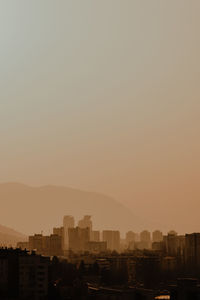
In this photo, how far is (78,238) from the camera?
9675 cm

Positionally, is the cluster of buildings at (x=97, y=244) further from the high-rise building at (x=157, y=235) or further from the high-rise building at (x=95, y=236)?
the high-rise building at (x=157, y=235)

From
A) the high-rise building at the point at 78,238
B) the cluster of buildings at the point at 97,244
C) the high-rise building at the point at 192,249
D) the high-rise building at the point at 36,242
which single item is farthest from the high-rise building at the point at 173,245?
the high-rise building at the point at 78,238

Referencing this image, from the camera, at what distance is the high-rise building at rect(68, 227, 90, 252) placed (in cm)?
9506

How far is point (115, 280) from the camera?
4778 centimetres

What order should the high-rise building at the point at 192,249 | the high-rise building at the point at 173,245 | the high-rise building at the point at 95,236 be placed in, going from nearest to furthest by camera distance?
the high-rise building at the point at 192,249
the high-rise building at the point at 173,245
the high-rise building at the point at 95,236

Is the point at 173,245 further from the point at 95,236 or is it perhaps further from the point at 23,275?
the point at 23,275

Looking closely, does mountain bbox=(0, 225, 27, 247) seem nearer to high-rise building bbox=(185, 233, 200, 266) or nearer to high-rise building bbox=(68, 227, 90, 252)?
high-rise building bbox=(68, 227, 90, 252)

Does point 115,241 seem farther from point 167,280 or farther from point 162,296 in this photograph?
point 162,296

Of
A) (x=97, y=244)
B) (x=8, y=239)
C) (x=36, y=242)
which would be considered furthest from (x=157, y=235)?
(x=36, y=242)

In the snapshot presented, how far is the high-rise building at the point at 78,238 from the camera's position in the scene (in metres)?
95.1

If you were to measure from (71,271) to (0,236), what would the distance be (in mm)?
92641

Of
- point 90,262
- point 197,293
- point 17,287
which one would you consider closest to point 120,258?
point 90,262

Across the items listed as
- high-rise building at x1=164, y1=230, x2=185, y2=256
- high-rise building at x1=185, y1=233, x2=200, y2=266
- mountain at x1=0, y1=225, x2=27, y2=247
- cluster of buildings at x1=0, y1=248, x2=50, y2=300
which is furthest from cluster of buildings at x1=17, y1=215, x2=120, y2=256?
cluster of buildings at x1=0, y1=248, x2=50, y2=300

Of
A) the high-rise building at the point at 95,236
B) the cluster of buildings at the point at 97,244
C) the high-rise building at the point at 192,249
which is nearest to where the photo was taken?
the high-rise building at the point at 192,249
